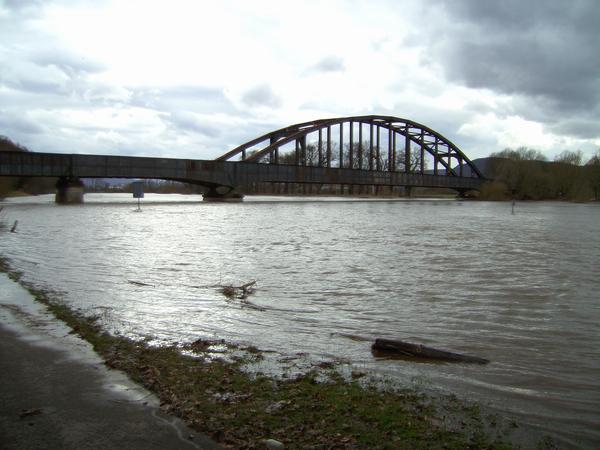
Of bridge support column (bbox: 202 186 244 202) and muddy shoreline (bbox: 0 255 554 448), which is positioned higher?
bridge support column (bbox: 202 186 244 202)

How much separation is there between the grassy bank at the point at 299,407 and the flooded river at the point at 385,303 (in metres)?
0.82

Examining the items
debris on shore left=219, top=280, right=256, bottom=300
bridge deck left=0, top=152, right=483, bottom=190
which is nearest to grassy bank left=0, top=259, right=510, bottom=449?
debris on shore left=219, top=280, right=256, bottom=300

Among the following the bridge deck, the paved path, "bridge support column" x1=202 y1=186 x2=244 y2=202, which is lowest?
the paved path

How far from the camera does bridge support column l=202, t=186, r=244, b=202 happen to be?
8850cm

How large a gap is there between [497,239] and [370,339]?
23.2 meters

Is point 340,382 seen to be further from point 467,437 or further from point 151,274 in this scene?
point 151,274

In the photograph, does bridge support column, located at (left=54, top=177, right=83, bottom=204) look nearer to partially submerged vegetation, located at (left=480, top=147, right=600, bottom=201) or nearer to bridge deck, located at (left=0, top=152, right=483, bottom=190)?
bridge deck, located at (left=0, top=152, right=483, bottom=190)

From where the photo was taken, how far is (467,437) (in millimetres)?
4934

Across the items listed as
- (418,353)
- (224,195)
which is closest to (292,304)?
(418,353)

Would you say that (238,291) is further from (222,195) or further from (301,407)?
(222,195)

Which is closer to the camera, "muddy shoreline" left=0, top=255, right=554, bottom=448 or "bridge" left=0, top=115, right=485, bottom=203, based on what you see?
"muddy shoreline" left=0, top=255, right=554, bottom=448

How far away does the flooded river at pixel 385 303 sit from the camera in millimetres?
6918

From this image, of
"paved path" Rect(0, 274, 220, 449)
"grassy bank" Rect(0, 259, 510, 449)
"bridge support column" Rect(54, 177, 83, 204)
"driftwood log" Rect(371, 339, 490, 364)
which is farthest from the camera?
"bridge support column" Rect(54, 177, 83, 204)

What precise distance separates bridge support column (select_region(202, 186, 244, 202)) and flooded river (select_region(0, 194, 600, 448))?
63873mm
